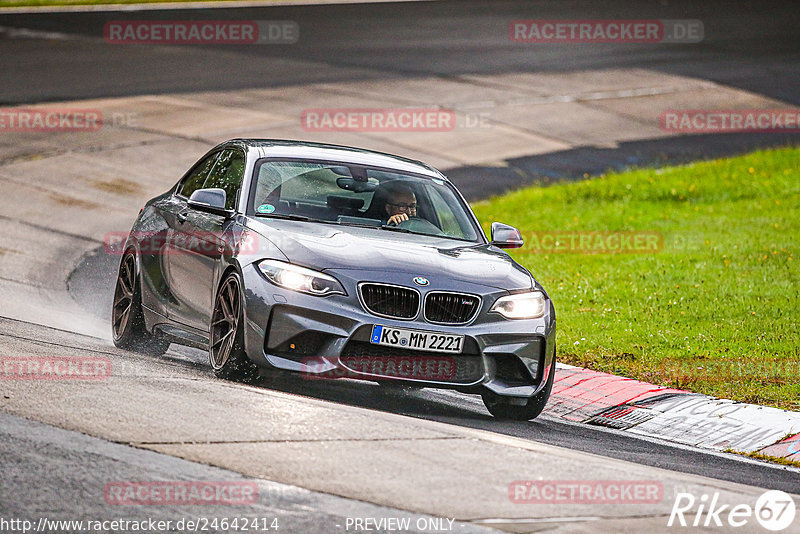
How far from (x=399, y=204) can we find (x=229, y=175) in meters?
1.30

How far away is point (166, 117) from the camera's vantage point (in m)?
23.1

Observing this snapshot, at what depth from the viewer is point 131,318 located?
33.3ft

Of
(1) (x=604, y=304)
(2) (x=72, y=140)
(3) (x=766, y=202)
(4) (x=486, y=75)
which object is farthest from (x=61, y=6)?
(1) (x=604, y=304)

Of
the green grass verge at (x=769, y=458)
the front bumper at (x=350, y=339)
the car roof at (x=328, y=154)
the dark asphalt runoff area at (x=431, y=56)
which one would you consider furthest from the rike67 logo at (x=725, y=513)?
the dark asphalt runoff area at (x=431, y=56)

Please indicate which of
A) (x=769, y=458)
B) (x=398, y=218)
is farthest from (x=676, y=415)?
(x=398, y=218)

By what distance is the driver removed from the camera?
939 centimetres

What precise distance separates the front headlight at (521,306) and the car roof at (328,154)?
1.81 meters

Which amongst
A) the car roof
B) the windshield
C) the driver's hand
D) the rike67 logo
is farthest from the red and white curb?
the rike67 logo

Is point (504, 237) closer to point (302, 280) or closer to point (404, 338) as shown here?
point (404, 338)

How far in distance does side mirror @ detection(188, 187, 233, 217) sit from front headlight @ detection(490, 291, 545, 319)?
2.03 metres

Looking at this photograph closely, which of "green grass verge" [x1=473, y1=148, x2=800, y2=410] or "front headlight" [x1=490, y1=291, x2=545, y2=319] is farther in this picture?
"green grass verge" [x1=473, y1=148, x2=800, y2=410]

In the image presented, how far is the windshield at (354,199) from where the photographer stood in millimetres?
9172

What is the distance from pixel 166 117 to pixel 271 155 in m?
14.1

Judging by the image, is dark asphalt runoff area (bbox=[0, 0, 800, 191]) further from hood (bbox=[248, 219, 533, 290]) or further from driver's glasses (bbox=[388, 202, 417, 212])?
hood (bbox=[248, 219, 533, 290])
